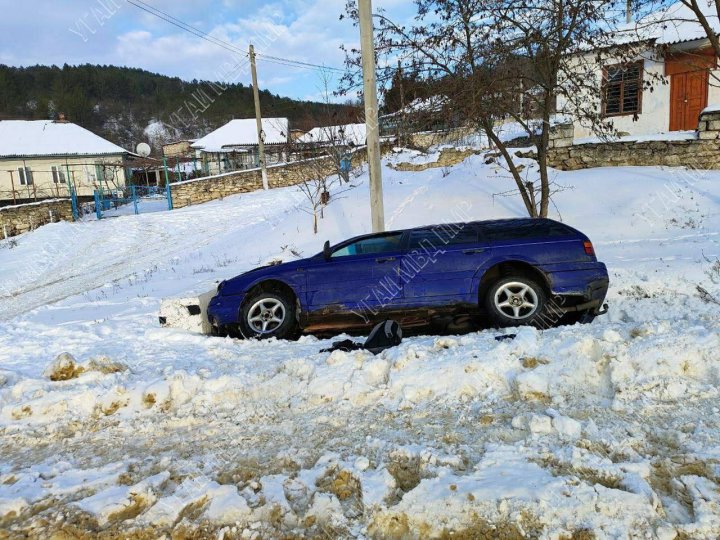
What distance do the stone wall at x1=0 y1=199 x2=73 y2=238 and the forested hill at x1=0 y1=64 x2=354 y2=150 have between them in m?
37.5

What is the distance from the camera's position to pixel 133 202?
26641mm

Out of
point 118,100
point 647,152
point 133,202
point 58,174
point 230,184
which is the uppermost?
point 118,100

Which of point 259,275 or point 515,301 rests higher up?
point 259,275

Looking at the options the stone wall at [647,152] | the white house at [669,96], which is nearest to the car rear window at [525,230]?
the stone wall at [647,152]

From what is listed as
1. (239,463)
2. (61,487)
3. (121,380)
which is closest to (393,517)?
(239,463)

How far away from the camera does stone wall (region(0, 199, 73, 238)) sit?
22.8 metres

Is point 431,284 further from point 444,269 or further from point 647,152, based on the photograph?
point 647,152

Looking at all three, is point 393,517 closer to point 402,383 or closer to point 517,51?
point 402,383

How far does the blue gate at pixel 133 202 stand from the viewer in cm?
2491

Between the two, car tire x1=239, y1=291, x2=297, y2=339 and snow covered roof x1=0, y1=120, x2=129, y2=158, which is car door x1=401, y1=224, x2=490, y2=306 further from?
snow covered roof x1=0, y1=120, x2=129, y2=158

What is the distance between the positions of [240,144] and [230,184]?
890 inches

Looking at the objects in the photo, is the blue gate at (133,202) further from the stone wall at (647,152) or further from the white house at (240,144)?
the stone wall at (647,152)

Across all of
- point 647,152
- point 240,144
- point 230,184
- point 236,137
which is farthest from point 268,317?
point 236,137

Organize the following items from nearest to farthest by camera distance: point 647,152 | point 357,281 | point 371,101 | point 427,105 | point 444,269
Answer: point 444,269
point 357,281
point 371,101
point 427,105
point 647,152
